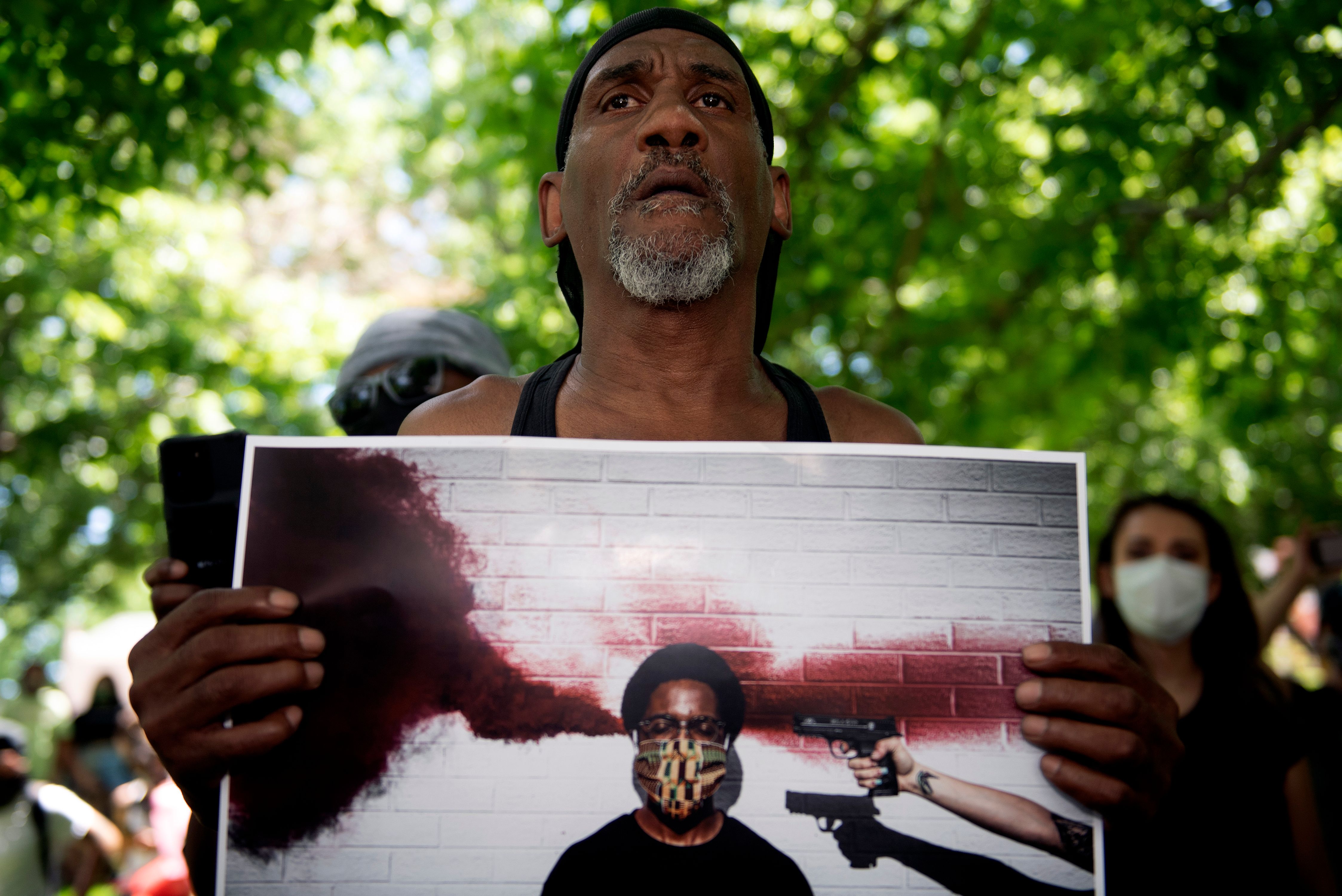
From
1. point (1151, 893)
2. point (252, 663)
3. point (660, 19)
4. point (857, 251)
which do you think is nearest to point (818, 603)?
point (252, 663)

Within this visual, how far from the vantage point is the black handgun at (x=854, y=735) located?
117 centimetres

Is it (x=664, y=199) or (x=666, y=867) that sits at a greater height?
(x=664, y=199)

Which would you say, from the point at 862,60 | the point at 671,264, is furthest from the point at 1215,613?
A: the point at 862,60

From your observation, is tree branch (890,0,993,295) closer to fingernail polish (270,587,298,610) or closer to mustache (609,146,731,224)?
mustache (609,146,731,224)

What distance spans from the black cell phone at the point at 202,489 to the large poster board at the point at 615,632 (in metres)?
0.14

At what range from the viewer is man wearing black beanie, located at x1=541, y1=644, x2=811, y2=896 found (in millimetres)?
1154

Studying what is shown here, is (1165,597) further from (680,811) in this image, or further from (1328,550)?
(680,811)

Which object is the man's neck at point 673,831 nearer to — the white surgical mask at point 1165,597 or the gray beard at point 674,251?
the gray beard at point 674,251

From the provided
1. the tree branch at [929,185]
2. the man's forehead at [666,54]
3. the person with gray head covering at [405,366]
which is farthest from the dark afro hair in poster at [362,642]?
the tree branch at [929,185]

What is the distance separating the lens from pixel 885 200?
237 inches

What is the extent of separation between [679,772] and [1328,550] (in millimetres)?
4051

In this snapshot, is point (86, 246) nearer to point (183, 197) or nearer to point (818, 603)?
point (183, 197)

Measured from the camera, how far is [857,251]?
6207 mm

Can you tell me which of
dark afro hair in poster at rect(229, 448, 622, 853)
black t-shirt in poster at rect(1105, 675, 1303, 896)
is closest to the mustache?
dark afro hair in poster at rect(229, 448, 622, 853)
